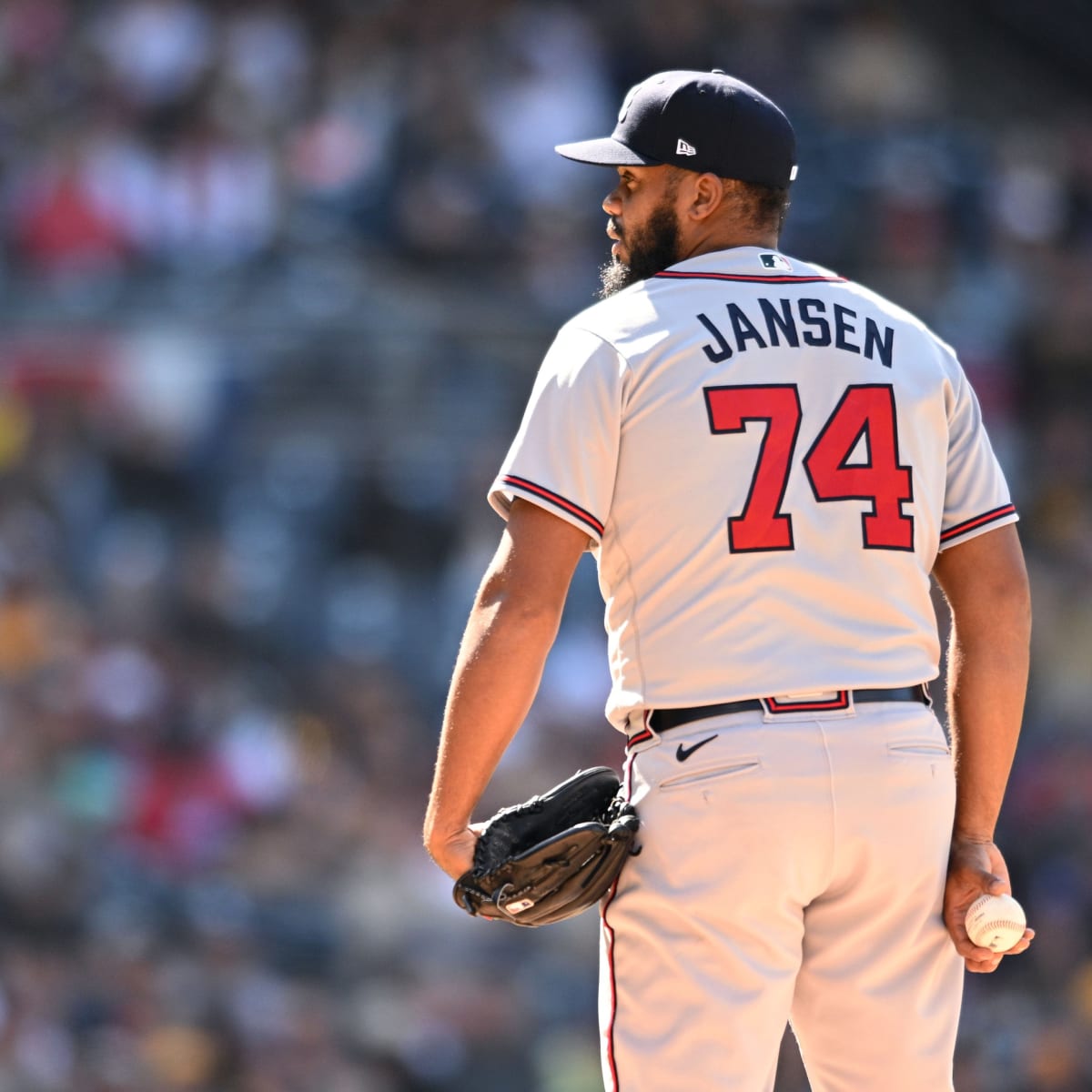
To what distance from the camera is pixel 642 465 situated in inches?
108

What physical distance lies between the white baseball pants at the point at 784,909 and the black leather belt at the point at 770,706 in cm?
1

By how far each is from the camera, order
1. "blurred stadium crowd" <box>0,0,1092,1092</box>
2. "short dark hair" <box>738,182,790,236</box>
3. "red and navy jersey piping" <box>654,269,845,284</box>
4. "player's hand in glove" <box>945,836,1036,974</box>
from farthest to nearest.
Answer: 1. "blurred stadium crowd" <box>0,0,1092,1092</box>
2. "short dark hair" <box>738,182,790,236</box>
3. "red and navy jersey piping" <box>654,269,845,284</box>
4. "player's hand in glove" <box>945,836,1036,974</box>

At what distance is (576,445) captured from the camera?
2717 mm

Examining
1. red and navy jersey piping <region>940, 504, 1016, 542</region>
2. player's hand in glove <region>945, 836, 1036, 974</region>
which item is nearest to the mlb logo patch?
red and navy jersey piping <region>940, 504, 1016, 542</region>

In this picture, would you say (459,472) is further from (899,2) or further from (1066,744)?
(899,2)

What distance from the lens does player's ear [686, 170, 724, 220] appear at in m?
2.93

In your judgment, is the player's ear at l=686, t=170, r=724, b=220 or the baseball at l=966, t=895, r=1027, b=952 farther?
the player's ear at l=686, t=170, r=724, b=220

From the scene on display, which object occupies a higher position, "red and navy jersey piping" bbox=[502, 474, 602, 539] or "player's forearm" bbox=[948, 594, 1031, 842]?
"red and navy jersey piping" bbox=[502, 474, 602, 539]

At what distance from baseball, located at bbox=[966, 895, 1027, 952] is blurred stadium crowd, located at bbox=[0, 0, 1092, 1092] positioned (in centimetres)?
401

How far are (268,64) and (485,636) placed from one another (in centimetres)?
880

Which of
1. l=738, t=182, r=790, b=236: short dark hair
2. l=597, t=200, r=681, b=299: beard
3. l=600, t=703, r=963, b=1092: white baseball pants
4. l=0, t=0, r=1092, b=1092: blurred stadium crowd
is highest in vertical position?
l=738, t=182, r=790, b=236: short dark hair

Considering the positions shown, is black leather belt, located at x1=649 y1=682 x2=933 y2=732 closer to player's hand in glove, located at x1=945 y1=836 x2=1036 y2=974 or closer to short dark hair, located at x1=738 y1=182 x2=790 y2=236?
player's hand in glove, located at x1=945 y1=836 x2=1036 y2=974

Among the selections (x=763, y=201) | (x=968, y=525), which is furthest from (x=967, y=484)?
(x=763, y=201)

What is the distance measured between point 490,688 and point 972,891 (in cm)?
79
